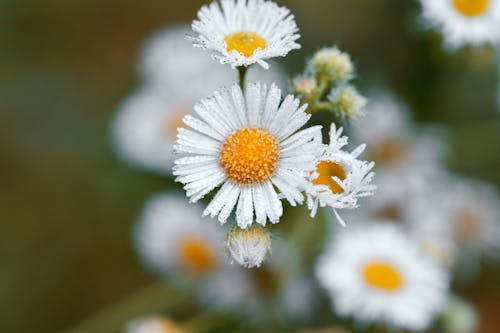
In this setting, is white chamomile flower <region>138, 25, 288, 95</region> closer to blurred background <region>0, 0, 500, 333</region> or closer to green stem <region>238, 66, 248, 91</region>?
blurred background <region>0, 0, 500, 333</region>

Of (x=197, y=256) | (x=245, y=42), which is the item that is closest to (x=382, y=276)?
(x=197, y=256)

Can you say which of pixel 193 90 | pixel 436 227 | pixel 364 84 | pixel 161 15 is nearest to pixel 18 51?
pixel 161 15

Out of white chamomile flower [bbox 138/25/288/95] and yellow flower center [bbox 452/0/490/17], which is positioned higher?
yellow flower center [bbox 452/0/490/17]

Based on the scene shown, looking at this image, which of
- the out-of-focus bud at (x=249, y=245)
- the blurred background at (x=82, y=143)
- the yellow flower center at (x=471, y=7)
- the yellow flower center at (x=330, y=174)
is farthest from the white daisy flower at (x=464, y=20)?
the out-of-focus bud at (x=249, y=245)

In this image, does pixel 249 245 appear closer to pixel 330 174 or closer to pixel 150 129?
pixel 330 174

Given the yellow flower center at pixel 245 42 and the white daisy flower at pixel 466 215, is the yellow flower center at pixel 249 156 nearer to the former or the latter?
the yellow flower center at pixel 245 42

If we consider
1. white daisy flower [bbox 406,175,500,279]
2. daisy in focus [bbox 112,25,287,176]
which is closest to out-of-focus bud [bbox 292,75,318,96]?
daisy in focus [bbox 112,25,287,176]
